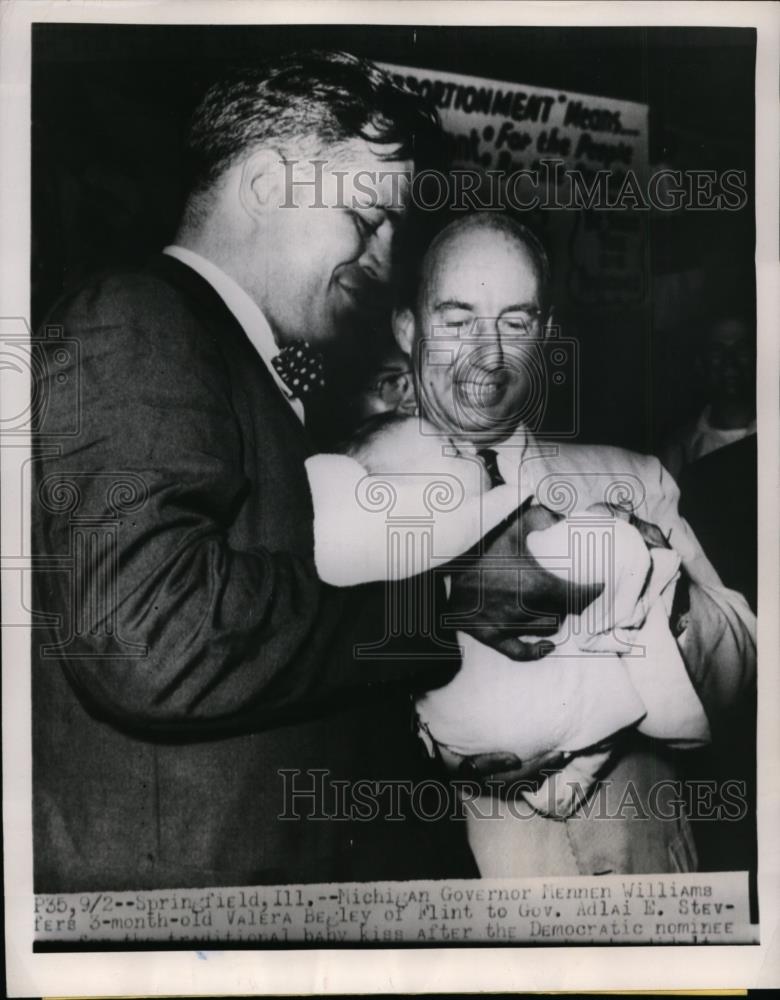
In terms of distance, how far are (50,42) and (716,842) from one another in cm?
198

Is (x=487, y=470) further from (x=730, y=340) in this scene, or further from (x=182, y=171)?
(x=182, y=171)

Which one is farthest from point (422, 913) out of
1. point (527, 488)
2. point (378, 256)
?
point (378, 256)

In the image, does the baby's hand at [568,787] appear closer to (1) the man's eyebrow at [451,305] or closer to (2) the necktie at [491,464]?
(2) the necktie at [491,464]

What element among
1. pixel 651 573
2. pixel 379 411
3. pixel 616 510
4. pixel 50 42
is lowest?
pixel 651 573

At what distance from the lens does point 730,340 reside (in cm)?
166

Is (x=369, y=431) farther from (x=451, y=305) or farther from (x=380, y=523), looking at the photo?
(x=451, y=305)

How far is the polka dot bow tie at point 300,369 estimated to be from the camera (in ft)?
5.25

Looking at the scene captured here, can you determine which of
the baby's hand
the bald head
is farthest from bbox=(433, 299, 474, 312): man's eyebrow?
the baby's hand

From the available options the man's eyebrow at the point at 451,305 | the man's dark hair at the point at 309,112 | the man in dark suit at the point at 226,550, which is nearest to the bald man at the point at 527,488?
the man's eyebrow at the point at 451,305

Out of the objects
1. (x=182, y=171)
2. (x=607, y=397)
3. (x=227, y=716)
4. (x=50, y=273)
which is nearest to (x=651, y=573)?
(x=607, y=397)

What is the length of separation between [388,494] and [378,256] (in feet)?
1.47

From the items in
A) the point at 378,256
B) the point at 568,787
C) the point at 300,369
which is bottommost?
the point at 568,787

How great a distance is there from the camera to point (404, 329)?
1.62 m

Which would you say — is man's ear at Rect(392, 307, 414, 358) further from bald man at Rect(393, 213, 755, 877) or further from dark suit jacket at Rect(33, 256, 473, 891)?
dark suit jacket at Rect(33, 256, 473, 891)
